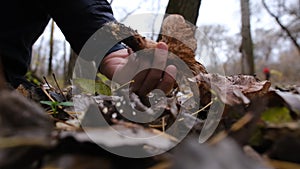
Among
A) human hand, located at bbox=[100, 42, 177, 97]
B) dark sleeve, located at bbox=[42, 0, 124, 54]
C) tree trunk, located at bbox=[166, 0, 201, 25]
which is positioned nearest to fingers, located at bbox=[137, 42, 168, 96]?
human hand, located at bbox=[100, 42, 177, 97]

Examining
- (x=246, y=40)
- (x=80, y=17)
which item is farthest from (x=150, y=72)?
(x=246, y=40)

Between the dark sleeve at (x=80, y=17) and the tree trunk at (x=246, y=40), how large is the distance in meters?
5.10

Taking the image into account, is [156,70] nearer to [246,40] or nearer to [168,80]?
[168,80]

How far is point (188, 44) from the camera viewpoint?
0.69 m

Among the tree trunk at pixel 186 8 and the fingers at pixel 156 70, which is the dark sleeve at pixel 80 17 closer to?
the fingers at pixel 156 70

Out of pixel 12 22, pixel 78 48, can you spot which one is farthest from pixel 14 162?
pixel 12 22

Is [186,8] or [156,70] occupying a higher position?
[156,70]

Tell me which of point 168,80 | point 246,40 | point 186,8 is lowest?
point 246,40

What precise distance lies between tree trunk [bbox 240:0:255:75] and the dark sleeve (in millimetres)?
5097

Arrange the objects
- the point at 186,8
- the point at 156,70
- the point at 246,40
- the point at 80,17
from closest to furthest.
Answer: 1. the point at 156,70
2. the point at 80,17
3. the point at 186,8
4. the point at 246,40

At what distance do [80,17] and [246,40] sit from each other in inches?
217

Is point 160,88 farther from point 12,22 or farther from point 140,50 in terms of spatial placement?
point 12,22

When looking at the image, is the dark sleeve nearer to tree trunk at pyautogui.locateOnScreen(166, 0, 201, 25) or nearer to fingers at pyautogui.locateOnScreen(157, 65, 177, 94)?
fingers at pyautogui.locateOnScreen(157, 65, 177, 94)

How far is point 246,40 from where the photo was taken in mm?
6105
